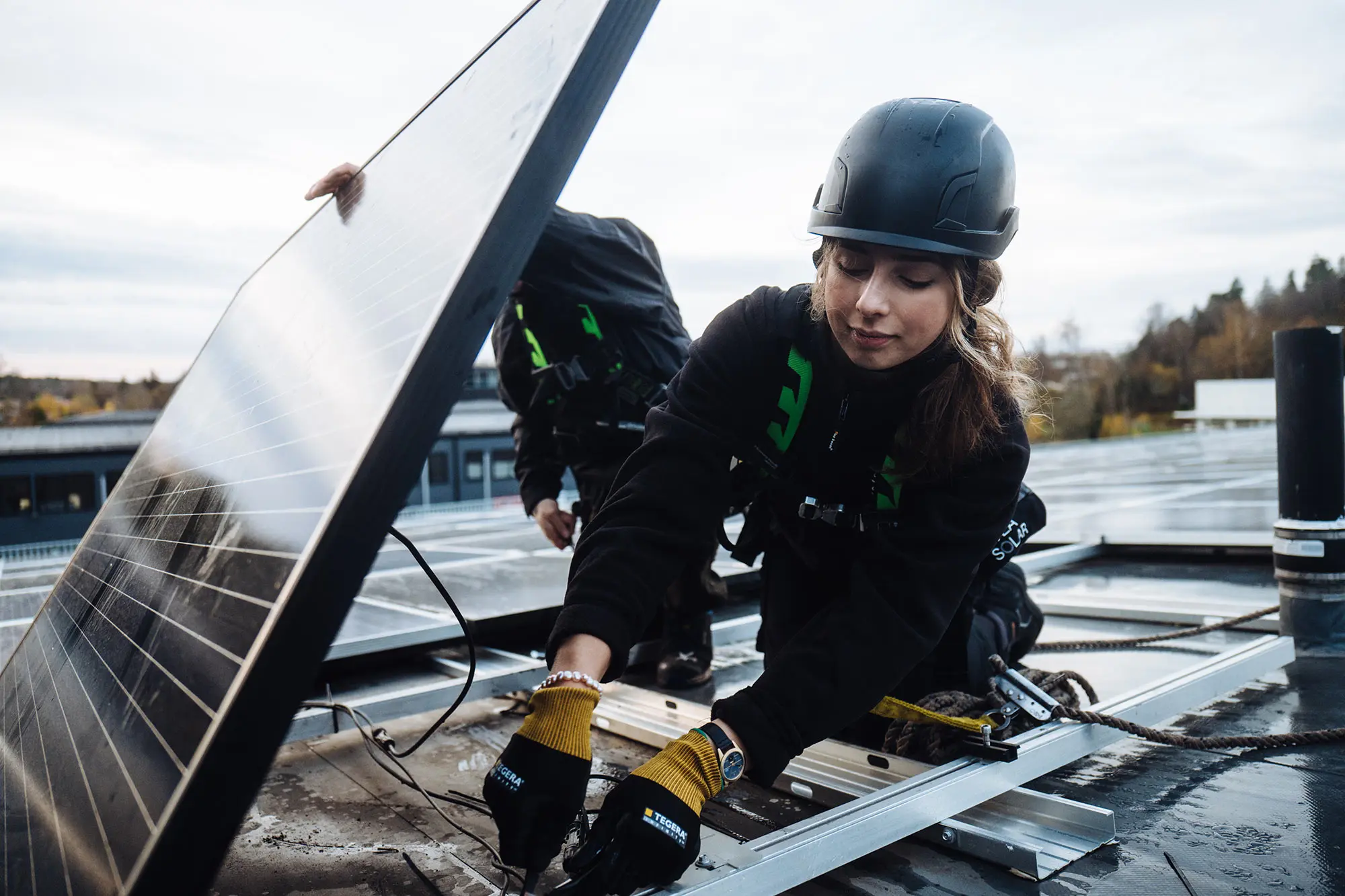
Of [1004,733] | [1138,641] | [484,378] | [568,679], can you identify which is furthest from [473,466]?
[568,679]

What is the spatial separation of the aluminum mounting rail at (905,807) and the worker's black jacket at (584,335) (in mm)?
1740

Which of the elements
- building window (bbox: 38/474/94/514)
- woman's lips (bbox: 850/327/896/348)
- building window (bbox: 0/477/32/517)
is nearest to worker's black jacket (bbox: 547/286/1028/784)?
woman's lips (bbox: 850/327/896/348)

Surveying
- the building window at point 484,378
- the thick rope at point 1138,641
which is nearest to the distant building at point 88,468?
the thick rope at point 1138,641

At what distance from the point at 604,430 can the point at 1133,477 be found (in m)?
17.4

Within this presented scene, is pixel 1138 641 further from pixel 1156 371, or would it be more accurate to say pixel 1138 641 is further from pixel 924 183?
pixel 1156 371

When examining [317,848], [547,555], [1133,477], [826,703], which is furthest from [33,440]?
[1133,477]

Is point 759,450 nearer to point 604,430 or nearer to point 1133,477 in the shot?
point 604,430

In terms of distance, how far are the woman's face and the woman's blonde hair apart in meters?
0.03

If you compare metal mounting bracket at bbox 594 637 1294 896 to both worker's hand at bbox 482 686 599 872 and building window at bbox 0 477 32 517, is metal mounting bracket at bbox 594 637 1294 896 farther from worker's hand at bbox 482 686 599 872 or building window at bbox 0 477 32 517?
building window at bbox 0 477 32 517

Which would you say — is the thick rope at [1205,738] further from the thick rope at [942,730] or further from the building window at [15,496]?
the building window at [15,496]

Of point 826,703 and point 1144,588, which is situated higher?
point 826,703

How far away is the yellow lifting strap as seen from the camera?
1.92 metres

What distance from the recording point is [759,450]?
75.0 inches

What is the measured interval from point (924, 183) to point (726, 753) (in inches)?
42.3
